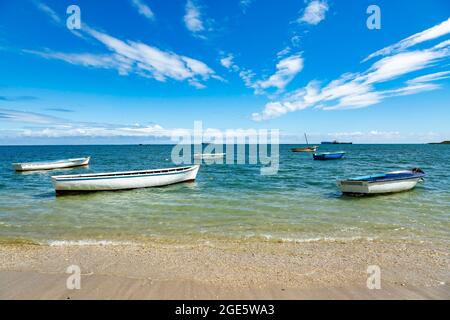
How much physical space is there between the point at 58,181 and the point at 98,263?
56.2 feet

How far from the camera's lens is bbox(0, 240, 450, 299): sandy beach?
19.3 ft

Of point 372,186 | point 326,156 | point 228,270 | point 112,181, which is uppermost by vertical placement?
point 326,156

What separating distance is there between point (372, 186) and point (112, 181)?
20.9 m

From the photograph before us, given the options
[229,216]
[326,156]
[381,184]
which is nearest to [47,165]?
[229,216]

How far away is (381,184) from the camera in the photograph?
19.4m

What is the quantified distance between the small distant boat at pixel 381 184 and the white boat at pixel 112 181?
15.8m

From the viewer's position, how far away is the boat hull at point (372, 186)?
748 inches

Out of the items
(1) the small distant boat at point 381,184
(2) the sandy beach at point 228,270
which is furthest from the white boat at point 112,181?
(1) the small distant boat at point 381,184

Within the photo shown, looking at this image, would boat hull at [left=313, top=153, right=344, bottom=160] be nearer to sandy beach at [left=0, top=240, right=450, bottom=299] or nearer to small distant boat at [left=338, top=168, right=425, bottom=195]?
small distant boat at [left=338, top=168, right=425, bottom=195]

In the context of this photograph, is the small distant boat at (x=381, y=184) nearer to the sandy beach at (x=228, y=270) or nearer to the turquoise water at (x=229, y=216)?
the turquoise water at (x=229, y=216)

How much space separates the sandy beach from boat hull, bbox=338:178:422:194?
9796 mm

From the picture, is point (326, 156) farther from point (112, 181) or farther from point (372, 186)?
point (112, 181)

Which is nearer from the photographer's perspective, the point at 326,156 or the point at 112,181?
the point at 112,181

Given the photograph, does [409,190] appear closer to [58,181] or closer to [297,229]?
[297,229]
